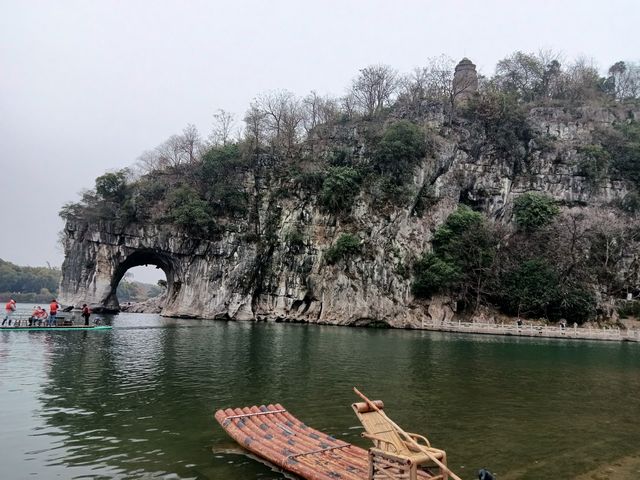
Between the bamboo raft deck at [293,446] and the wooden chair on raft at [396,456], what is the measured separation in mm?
318

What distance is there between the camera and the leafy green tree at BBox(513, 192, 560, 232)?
5431 cm

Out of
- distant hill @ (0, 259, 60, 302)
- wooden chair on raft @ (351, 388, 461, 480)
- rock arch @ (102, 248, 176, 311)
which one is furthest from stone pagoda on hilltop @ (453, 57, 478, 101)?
distant hill @ (0, 259, 60, 302)

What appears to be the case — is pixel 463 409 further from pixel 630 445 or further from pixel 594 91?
pixel 594 91

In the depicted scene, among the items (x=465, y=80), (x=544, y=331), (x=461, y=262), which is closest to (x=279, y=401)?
(x=544, y=331)

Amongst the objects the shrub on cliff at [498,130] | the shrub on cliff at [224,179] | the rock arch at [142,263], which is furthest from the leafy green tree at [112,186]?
the shrub on cliff at [498,130]

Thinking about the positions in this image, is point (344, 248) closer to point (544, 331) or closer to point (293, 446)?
point (544, 331)

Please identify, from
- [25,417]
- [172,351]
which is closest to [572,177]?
[172,351]

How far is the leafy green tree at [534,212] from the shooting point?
178 ft

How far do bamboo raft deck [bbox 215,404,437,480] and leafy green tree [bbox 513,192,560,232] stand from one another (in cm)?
4974

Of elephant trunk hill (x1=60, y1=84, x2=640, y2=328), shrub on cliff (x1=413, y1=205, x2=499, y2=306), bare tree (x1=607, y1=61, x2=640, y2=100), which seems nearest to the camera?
shrub on cliff (x1=413, y1=205, x2=499, y2=306)

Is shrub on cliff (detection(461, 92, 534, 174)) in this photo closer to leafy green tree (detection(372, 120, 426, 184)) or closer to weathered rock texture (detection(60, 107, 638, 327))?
weathered rock texture (detection(60, 107, 638, 327))

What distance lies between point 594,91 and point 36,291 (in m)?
132

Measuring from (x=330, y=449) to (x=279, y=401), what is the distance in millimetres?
5173

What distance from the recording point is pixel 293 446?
9.55 metres
